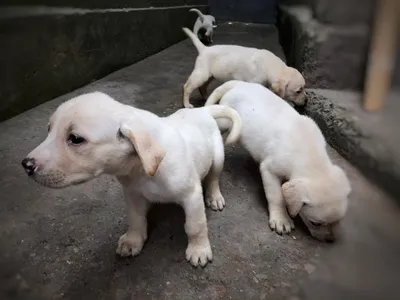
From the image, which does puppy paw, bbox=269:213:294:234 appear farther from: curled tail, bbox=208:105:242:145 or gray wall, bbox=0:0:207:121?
gray wall, bbox=0:0:207:121

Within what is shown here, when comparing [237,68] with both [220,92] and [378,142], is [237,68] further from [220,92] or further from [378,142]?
[378,142]

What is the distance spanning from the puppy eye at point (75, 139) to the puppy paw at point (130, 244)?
58cm

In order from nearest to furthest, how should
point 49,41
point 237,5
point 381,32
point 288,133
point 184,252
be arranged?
point 381,32
point 184,252
point 288,133
point 49,41
point 237,5

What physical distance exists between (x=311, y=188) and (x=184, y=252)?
58cm

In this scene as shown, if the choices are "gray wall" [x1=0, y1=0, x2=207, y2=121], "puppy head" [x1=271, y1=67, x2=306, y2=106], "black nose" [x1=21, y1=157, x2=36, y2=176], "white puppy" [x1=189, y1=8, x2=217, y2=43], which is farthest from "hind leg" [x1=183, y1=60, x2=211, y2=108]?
"white puppy" [x1=189, y1=8, x2=217, y2=43]

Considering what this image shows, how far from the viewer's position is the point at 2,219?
1.85 meters

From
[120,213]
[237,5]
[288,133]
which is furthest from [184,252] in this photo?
[237,5]

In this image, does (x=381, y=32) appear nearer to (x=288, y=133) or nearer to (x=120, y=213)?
(x=288, y=133)

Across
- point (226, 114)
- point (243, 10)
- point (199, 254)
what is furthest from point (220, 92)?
point (243, 10)

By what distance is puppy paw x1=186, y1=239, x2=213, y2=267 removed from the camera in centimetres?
168

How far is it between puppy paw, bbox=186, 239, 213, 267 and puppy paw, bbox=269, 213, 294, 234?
13.5 inches

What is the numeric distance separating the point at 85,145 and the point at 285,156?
92cm

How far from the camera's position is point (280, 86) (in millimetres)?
2861

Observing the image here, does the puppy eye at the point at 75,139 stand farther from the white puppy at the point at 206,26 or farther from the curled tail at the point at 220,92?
the white puppy at the point at 206,26
